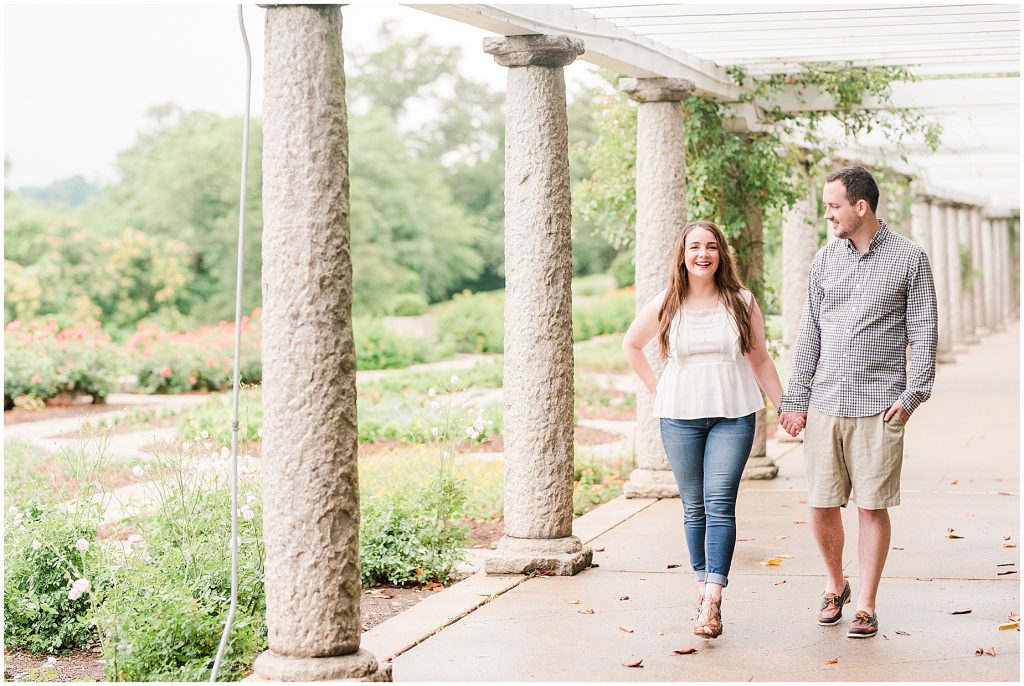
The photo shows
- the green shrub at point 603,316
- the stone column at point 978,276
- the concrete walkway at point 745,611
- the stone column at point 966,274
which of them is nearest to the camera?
the concrete walkway at point 745,611

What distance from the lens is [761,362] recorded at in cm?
525

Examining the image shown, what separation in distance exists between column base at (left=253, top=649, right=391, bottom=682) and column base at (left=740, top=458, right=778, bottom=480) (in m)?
5.92

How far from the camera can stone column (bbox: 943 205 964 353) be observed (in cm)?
2252

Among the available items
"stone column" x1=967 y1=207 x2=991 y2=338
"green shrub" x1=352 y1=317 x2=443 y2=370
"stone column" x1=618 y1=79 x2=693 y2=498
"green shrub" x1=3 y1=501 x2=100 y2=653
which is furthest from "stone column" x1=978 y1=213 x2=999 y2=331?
"green shrub" x1=3 y1=501 x2=100 y2=653

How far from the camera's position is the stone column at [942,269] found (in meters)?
21.6

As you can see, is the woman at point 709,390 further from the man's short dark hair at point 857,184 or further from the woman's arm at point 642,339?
the man's short dark hair at point 857,184

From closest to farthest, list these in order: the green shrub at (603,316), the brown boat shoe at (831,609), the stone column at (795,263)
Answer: the brown boat shoe at (831,609) < the stone column at (795,263) < the green shrub at (603,316)

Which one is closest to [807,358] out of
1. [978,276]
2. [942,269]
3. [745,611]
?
[745,611]

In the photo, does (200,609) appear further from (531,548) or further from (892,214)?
(892,214)

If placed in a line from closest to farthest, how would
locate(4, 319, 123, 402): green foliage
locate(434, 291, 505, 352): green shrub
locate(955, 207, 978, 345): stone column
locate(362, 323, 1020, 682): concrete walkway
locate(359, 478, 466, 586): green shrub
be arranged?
locate(362, 323, 1020, 682): concrete walkway < locate(359, 478, 466, 586): green shrub < locate(4, 319, 123, 402): green foliage < locate(955, 207, 978, 345): stone column < locate(434, 291, 505, 352): green shrub

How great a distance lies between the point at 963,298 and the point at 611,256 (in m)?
21.0

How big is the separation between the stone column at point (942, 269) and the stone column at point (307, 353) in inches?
741

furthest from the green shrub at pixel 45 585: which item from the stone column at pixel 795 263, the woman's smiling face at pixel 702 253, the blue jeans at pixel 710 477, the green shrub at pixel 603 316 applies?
the green shrub at pixel 603 316

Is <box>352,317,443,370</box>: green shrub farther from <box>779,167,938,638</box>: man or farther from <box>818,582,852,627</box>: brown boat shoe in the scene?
<box>779,167,938,638</box>: man
